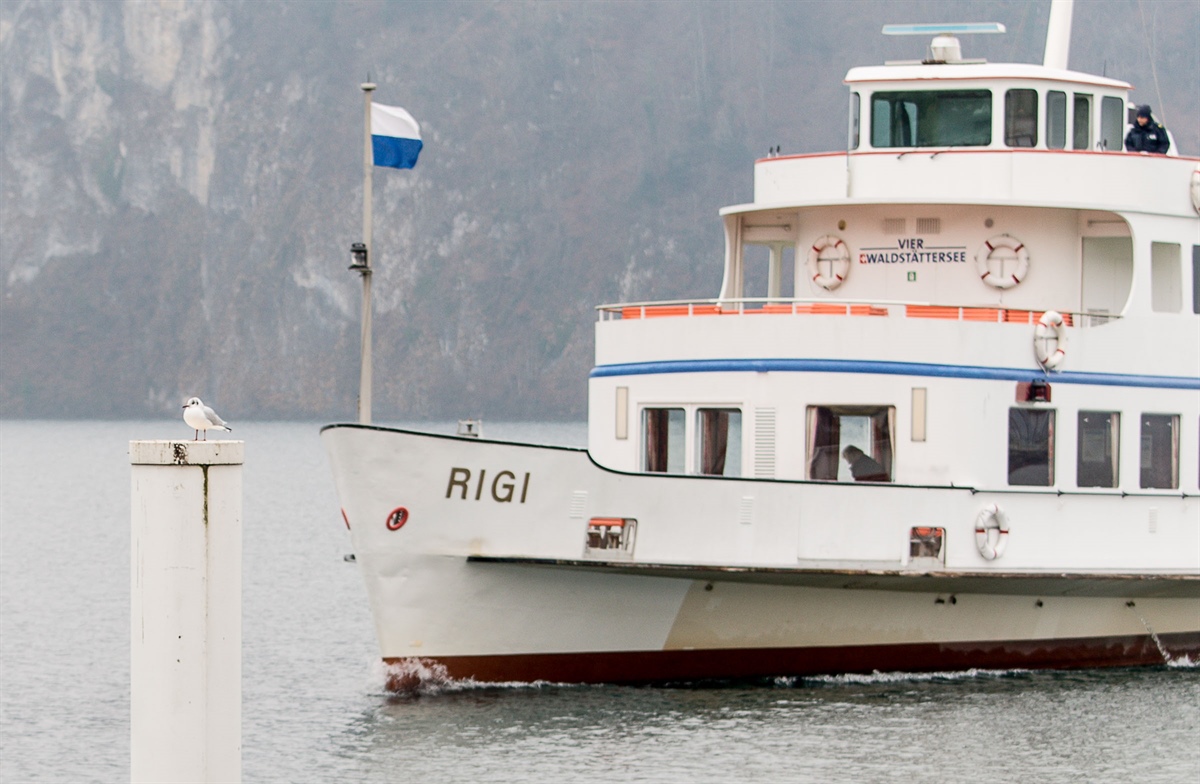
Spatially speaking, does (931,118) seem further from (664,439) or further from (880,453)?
(664,439)

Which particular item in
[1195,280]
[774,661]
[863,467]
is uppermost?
[1195,280]

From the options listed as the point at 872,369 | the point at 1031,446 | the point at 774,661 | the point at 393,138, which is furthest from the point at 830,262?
the point at 393,138

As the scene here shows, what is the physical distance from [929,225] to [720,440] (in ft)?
11.4

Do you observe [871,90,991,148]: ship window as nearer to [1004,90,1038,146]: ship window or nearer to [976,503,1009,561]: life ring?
[1004,90,1038,146]: ship window

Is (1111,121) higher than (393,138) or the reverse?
higher

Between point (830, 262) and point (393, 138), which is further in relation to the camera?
point (830, 262)

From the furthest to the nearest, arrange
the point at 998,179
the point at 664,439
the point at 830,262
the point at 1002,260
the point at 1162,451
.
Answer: the point at 830,262
the point at 1002,260
the point at 1162,451
the point at 998,179
the point at 664,439

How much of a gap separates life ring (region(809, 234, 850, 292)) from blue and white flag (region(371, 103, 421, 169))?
4559 mm

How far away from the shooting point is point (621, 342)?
22594mm

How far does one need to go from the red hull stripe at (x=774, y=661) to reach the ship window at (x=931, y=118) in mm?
5492

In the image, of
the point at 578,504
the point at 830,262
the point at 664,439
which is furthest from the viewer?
the point at 830,262

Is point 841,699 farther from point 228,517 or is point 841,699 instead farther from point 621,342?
point 228,517

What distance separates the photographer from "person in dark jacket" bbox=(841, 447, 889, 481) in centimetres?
2169

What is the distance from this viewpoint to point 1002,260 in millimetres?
23031
